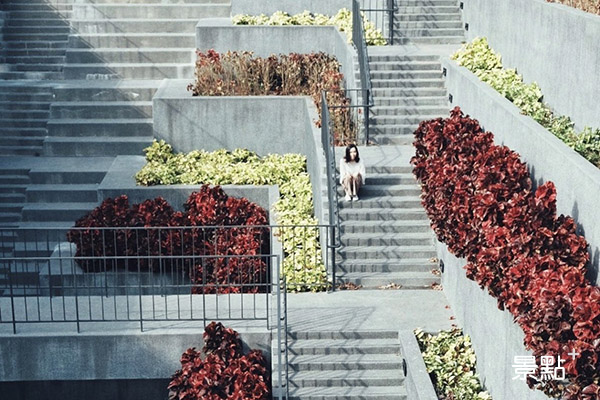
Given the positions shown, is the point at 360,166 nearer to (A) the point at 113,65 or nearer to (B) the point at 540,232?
(B) the point at 540,232

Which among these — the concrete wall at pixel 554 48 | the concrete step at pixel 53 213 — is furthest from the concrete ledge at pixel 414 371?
the concrete step at pixel 53 213

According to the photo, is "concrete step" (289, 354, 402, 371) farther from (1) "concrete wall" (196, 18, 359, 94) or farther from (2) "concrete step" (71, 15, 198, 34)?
(2) "concrete step" (71, 15, 198, 34)

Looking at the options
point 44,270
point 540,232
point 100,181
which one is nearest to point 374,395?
point 540,232

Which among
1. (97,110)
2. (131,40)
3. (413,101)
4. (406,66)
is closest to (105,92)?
(97,110)

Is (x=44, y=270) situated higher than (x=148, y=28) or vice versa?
(x=148, y=28)

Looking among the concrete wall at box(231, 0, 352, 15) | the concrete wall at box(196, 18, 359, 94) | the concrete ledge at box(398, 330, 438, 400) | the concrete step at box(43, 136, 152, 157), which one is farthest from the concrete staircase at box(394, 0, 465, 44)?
the concrete ledge at box(398, 330, 438, 400)

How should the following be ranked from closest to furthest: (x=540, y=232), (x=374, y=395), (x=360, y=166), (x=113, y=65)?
(x=540, y=232) < (x=374, y=395) < (x=360, y=166) < (x=113, y=65)
